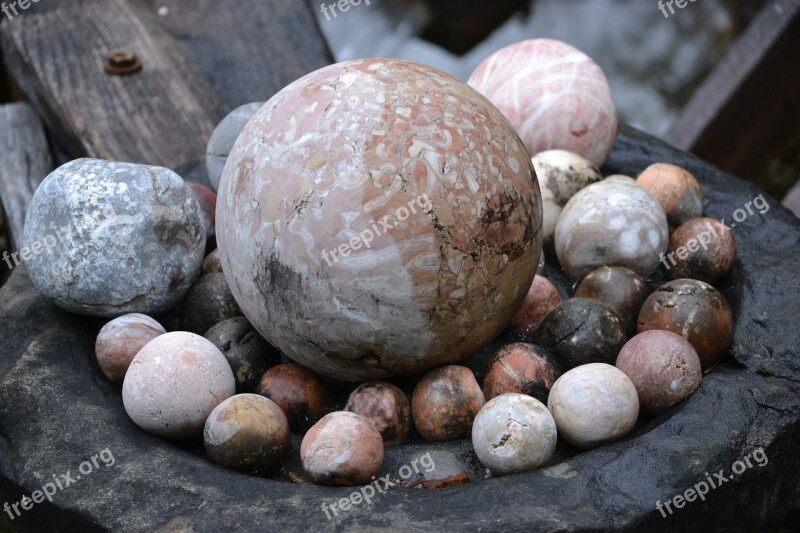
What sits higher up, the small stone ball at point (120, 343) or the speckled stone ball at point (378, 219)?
the speckled stone ball at point (378, 219)

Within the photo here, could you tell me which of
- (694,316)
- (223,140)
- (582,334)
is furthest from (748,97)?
(223,140)

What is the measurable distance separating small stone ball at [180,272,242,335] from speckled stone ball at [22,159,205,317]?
0.29 feet

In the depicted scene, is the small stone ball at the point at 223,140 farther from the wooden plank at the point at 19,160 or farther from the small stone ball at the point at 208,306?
the wooden plank at the point at 19,160

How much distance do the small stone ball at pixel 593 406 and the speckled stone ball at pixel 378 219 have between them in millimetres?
339

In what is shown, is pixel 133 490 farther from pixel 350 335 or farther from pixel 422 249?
pixel 422 249

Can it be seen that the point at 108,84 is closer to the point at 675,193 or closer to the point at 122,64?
the point at 122,64

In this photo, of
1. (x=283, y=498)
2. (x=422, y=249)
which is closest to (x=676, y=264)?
(x=422, y=249)

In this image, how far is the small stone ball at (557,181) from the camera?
3.94m

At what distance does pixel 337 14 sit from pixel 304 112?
19.7ft

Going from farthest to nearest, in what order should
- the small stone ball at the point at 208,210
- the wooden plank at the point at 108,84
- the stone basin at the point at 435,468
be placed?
the wooden plank at the point at 108,84
the small stone ball at the point at 208,210
the stone basin at the point at 435,468

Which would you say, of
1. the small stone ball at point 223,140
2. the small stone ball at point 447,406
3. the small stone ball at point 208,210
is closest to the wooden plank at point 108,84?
the small stone ball at point 223,140

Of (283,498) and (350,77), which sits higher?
(350,77)

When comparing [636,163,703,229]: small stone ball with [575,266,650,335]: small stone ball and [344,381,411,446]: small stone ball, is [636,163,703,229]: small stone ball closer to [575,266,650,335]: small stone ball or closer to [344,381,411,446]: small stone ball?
[575,266,650,335]: small stone ball

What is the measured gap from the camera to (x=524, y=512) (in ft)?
8.59
